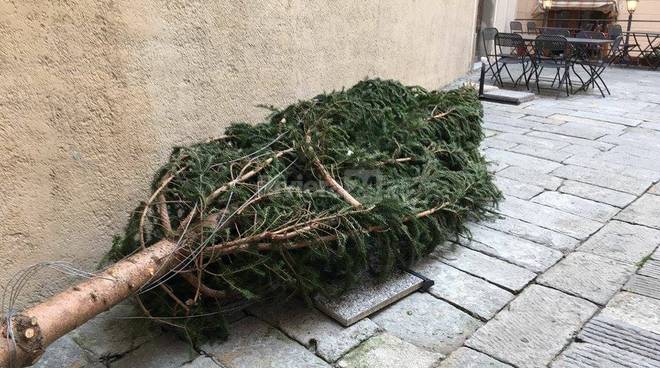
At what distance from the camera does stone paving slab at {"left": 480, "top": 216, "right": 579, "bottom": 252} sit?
10.9ft

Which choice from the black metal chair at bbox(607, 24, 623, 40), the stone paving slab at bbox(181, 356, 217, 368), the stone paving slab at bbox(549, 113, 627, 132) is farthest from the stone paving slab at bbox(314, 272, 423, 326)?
the black metal chair at bbox(607, 24, 623, 40)

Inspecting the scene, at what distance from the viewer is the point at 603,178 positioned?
178 inches

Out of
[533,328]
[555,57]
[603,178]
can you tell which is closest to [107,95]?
[533,328]

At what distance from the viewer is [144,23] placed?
9.47 feet

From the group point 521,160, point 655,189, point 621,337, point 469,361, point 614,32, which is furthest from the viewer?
point 614,32

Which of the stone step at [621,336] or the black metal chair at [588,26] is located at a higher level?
the black metal chair at [588,26]

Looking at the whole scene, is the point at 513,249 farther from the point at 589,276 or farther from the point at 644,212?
the point at 644,212

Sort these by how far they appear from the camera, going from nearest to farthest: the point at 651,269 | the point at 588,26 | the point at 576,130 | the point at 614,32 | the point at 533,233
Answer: the point at 651,269 → the point at 533,233 → the point at 576,130 → the point at 614,32 → the point at 588,26

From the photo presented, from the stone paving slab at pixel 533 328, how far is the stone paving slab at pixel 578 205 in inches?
49.0

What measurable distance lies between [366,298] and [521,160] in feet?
9.70

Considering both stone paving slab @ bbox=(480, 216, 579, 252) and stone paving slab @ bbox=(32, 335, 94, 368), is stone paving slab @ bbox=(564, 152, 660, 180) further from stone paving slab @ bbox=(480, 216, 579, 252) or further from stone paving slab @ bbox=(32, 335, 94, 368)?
stone paving slab @ bbox=(32, 335, 94, 368)

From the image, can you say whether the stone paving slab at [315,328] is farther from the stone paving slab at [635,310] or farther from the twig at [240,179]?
the stone paving slab at [635,310]

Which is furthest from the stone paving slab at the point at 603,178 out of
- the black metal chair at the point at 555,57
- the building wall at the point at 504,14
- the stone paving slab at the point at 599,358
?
the building wall at the point at 504,14

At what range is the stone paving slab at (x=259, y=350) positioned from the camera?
7.50 feet
